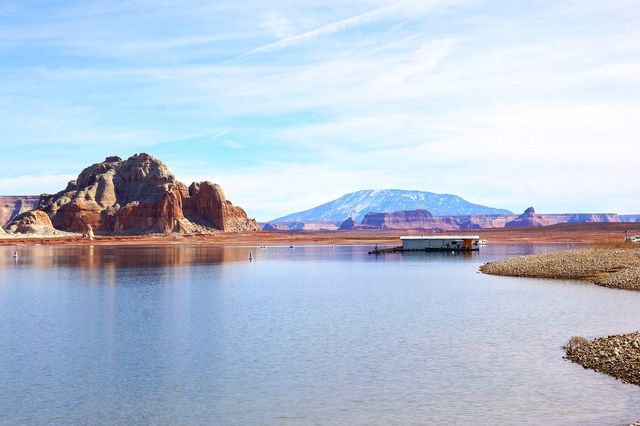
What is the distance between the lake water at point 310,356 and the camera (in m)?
21.0

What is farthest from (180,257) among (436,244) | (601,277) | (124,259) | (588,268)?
(601,277)

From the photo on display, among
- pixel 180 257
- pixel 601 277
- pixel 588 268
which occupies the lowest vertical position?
pixel 601 277

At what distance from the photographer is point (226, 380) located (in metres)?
24.9

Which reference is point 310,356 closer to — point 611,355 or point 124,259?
point 611,355

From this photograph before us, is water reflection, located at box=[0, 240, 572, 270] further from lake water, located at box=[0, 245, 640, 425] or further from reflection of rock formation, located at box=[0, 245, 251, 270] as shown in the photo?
lake water, located at box=[0, 245, 640, 425]

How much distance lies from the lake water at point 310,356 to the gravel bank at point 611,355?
64 centimetres

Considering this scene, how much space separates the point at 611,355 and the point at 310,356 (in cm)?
1236

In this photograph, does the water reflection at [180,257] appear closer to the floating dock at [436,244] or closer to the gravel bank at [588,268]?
the floating dock at [436,244]

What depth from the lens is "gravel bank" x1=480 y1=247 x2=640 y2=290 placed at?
186 ft

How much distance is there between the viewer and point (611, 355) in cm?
2631

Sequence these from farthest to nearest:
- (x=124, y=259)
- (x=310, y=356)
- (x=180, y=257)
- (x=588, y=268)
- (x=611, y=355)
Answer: (x=180, y=257) < (x=124, y=259) < (x=588, y=268) < (x=310, y=356) < (x=611, y=355)

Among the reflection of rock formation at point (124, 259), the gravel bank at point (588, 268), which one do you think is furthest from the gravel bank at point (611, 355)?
the reflection of rock formation at point (124, 259)

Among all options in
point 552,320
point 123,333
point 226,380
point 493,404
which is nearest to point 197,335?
point 123,333

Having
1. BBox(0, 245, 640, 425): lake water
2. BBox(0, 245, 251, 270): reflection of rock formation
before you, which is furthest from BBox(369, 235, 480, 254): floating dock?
BBox(0, 245, 640, 425): lake water
